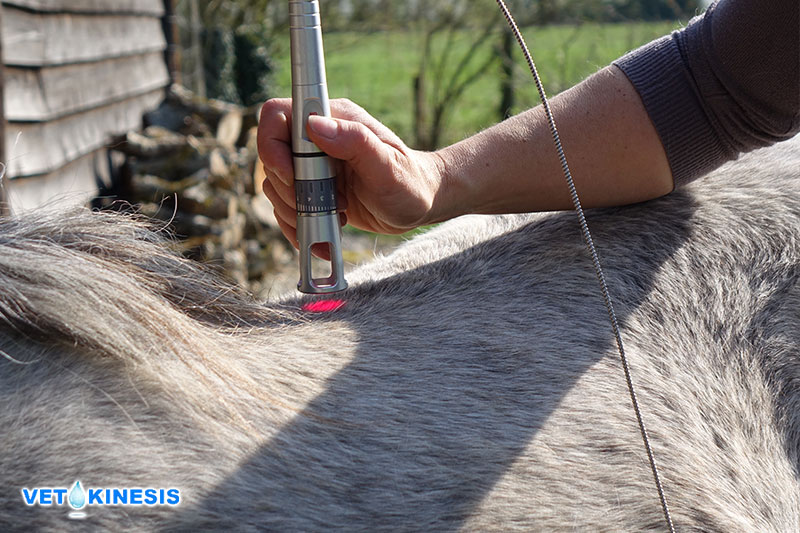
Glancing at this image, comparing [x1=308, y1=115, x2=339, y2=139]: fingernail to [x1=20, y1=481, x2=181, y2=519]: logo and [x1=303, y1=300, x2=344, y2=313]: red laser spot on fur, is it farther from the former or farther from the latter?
[x1=20, y1=481, x2=181, y2=519]: logo

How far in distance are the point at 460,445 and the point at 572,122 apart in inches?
27.2

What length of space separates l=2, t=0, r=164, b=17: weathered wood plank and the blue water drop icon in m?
3.64

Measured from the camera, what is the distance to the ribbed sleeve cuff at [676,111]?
4.77 ft

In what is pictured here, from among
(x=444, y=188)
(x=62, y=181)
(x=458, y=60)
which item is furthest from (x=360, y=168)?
(x=458, y=60)

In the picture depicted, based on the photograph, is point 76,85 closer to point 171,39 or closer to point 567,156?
point 171,39

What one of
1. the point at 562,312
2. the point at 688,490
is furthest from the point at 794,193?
the point at 688,490

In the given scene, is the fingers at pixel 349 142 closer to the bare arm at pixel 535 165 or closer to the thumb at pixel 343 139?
the thumb at pixel 343 139

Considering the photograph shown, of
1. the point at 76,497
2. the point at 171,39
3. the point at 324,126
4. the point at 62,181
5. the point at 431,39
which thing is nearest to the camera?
the point at 76,497

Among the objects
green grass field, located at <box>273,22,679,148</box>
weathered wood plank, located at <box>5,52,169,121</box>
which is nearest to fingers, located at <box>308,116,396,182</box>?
weathered wood plank, located at <box>5,52,169,121</box>

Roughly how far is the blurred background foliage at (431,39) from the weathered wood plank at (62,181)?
3.35m

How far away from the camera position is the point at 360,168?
4.21ft

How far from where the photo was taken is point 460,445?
114 centimetres

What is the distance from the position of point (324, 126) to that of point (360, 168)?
108 mm

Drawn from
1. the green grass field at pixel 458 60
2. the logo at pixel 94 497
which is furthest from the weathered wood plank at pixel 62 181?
the green grass field at pixel 458 60
